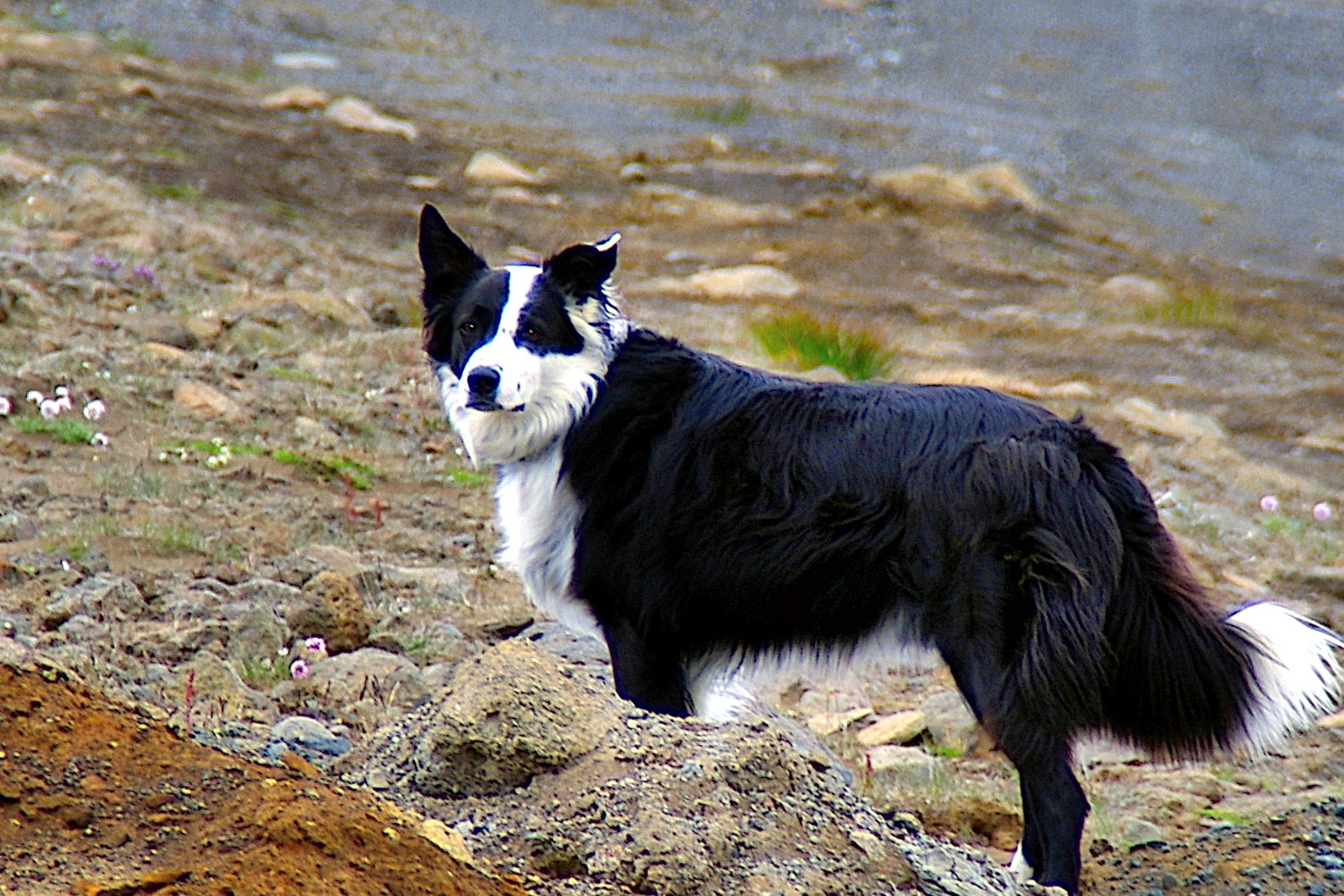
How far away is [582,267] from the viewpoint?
5.15 meters

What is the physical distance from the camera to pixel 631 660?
15.9 feet

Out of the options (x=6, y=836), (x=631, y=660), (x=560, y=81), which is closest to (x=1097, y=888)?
(x=631, y=660)

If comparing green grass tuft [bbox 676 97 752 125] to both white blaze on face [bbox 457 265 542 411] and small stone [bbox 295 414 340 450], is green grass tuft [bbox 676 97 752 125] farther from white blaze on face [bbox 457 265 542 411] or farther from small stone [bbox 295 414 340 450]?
white blaze on face [bbox 457 265 542 411]

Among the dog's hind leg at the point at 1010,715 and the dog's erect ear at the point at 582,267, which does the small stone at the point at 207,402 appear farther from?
the dog's hind leg at the point at 1010,715

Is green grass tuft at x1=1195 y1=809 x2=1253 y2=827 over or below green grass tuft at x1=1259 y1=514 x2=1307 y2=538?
below

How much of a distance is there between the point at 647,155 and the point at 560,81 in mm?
3263

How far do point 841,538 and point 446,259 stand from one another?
169 centimetres

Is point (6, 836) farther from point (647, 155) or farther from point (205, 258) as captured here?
point (647, 155)

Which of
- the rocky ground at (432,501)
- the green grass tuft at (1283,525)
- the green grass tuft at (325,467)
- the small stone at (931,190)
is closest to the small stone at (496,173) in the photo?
the rocky ground at (432,501)

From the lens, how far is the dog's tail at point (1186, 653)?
443cm

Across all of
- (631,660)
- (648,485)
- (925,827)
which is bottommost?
(925,827)

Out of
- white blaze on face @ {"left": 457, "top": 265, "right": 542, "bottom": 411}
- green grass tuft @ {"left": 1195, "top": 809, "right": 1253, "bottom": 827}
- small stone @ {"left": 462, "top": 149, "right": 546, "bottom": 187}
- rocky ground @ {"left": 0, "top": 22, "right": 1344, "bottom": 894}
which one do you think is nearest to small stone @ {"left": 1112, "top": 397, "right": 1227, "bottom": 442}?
rocky ground @ {"left": 0, "top": 22, "right": 1344, "bottom": 894}

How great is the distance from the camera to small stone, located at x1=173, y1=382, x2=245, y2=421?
309 inches

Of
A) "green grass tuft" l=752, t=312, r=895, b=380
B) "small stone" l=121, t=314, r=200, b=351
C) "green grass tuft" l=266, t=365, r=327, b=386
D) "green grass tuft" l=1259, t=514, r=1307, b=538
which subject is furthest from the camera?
"green grass tuft" l=752, t=312, r=895, b=380
